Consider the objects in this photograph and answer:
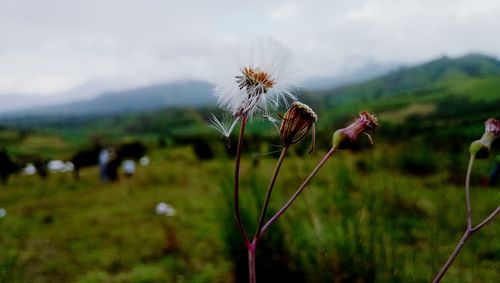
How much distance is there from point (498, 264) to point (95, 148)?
11242 mm

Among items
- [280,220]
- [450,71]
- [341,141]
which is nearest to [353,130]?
[341,141]

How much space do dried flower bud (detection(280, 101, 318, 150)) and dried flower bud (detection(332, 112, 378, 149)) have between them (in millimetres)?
63

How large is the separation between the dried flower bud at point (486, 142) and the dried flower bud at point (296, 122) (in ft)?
1.34

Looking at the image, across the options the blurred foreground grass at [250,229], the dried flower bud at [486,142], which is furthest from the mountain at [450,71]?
the dried flower bud at [486,142]

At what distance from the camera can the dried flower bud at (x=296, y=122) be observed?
3.09 ft

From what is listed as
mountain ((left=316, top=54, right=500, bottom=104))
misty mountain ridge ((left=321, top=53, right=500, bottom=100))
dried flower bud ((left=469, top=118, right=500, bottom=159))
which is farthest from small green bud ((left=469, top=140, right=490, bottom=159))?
misty mountain ridge ((left=321, top=53, right=500, bottom=100))

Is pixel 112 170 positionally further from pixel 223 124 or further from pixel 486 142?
pixel 486 142

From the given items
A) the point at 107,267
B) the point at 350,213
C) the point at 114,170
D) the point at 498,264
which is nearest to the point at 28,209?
the point at 114,170

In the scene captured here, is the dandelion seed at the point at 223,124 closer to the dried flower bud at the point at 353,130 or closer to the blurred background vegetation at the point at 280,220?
the blurred background vegetation at the point at 280,220

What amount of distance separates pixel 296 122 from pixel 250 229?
7.55 ft

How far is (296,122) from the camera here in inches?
37.3

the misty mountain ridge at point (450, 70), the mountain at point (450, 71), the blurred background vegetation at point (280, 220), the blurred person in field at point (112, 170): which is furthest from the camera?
the misty mountain ridge at point (450, 70)

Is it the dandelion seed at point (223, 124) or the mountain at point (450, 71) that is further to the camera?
the mountain at point (450, 71)

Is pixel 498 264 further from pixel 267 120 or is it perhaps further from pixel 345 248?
pixel 267 120
